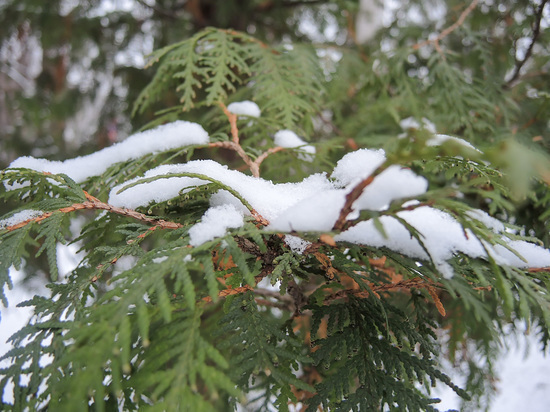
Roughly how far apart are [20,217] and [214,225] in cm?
53

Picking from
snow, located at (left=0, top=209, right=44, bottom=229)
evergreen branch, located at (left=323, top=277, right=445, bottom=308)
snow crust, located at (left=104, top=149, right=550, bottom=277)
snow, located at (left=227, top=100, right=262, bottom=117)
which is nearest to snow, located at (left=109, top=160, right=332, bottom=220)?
snow crust, located at (left=104, top=149, right=550, bottom=277)

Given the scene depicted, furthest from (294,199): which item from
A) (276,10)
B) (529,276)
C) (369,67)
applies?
(276,10)

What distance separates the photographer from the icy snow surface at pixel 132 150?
1.18 meters

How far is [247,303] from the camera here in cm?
83

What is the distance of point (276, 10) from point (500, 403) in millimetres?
3730

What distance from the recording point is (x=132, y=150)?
1199mm

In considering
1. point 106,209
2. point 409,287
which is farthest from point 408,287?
point 106,209

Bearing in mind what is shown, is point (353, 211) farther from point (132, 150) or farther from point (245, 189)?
point (132, 150)

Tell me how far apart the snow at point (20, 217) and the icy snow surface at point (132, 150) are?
0.81 feet

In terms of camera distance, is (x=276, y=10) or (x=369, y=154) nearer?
(x=369, y=154)

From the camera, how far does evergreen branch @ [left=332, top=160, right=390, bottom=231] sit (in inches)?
23.3

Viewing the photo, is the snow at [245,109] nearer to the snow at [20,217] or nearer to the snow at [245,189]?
the snow at [245,189]

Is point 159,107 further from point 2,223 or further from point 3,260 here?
point 3,260

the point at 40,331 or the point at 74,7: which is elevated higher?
the point at 74,7
